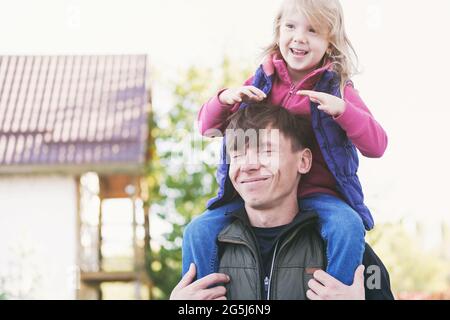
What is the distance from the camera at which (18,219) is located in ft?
27.6

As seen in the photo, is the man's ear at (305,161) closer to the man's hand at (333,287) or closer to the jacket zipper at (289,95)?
the jacket zipper at (289,95)

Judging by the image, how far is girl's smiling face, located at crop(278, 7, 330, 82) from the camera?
298 cm

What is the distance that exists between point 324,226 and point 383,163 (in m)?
5.24

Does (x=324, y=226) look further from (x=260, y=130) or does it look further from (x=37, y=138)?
(x=37, y=138)

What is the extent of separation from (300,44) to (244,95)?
10.0 inches

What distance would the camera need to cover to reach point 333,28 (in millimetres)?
2984

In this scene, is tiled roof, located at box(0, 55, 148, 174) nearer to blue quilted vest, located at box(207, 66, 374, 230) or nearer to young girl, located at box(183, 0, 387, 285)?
young girl, located at box(183, 0, 387, 285)

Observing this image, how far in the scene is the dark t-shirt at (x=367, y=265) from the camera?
2.94 meters

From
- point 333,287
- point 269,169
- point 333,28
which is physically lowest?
point 333,287

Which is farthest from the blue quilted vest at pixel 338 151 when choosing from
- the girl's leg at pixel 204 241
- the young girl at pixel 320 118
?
the girl's leg at pixel 204 241

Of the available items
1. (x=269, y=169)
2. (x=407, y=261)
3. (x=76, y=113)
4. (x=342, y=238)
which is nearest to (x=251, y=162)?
(x=269, y=169)

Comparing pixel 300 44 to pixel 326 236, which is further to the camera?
pixel 300 44

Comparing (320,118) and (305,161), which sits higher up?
(320,118)

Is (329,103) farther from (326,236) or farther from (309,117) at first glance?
(326,236)
